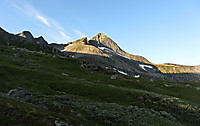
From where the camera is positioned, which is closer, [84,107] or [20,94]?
[20,94]

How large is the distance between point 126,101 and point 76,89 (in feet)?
53.9

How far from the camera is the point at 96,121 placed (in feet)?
66.1

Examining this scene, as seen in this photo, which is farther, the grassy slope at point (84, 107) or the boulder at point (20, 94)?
the boulder at point (20, 94)

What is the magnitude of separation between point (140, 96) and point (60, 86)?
90.8ft

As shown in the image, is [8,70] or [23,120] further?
[8,70]

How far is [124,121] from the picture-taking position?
21.3m

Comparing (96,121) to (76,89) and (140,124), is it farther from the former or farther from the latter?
(76,89)

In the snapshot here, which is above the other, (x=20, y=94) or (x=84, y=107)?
(x=20, y=94)

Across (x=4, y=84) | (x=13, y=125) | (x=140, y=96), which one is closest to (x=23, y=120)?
(x=13, y=125)

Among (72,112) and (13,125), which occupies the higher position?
(13,125)

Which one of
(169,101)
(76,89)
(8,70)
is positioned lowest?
(169,101)

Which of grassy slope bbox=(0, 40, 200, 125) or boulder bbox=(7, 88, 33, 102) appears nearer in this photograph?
grassy slope bbox=(0, 40, 200, 125)

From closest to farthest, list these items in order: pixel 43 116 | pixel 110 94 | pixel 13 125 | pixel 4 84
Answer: pixel 13 125, pixel 43 116, pixel 4 84, pixel 110 94

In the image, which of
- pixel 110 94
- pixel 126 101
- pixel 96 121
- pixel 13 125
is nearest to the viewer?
pixel 13 125
